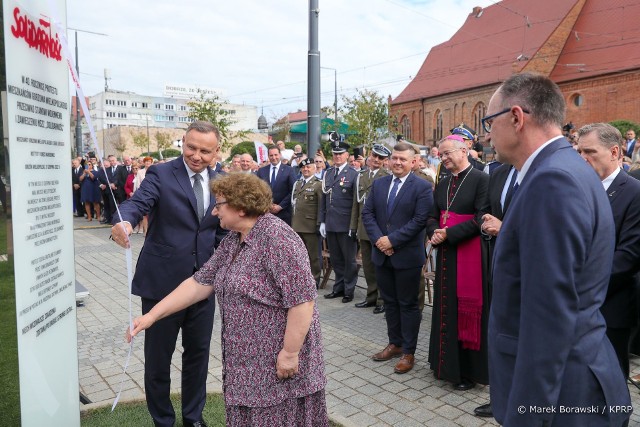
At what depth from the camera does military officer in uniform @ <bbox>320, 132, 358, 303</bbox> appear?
7934 mm

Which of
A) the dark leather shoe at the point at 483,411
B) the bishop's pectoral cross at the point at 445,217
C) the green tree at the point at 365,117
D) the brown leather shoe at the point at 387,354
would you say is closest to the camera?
the dark leather shoe at the point at 483,411

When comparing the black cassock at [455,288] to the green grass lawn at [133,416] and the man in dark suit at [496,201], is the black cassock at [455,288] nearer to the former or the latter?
the man in dark suit at [496,201]

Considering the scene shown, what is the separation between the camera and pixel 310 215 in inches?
339

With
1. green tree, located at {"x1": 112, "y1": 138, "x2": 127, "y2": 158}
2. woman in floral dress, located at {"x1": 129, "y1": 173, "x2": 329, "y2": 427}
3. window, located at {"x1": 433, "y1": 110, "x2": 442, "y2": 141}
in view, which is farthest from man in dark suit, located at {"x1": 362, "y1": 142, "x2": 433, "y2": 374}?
green tree, located at {"x1": 112, "y1": 138, "x2": 127, "y2": 158}

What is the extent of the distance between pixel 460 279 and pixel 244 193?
2.51m

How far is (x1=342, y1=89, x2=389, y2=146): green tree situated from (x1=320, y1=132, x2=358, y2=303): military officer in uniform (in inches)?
1179

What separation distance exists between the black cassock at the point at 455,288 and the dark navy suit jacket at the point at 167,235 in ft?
7.19

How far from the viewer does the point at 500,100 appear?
6.55 ft

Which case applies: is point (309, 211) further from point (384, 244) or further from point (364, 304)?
point (384, 244)

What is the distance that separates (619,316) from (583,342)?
208 centimetres

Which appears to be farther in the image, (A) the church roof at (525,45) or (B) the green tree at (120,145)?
(B) the green tree at (120,145)

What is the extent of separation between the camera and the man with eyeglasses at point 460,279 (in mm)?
4473

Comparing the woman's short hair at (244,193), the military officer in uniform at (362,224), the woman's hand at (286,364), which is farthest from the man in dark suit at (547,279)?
the military officer in uniform at (362,224)

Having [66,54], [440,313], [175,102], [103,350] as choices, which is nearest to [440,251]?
[440,313]
